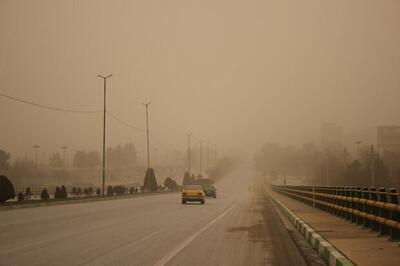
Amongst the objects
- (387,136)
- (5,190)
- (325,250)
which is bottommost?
(325,250)

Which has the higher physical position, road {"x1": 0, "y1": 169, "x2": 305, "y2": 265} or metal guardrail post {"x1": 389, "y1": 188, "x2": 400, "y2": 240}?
metal guardrail post {"x1": 389, "y1": 188, "x2": 400, "y2": 240}

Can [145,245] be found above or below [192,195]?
below

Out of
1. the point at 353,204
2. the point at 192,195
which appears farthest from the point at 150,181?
the point at 353,204

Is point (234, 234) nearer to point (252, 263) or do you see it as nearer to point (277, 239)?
point (277, 239)

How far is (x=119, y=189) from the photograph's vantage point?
261ft

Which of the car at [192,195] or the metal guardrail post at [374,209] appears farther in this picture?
the car at [192,195]

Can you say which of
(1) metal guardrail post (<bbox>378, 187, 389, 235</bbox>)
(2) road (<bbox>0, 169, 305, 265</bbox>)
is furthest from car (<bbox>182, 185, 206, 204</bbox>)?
(1) metal guardrail post (<bbox>378, 187, 389, 235</bbox>)

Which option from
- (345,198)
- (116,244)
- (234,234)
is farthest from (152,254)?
(345,198)

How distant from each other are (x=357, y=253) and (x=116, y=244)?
6.42 metres

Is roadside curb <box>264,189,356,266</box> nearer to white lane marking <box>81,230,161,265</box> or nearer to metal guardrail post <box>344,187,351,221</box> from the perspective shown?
metal guardrail post <box>344,187,351,221</box>

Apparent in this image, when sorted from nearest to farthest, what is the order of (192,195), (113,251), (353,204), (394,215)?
(394,215) < (113,251) < (353,204) < (192,195)

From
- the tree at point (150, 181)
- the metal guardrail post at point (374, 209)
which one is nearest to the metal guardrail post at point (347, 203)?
the metal guardrail post at point (374, 209)

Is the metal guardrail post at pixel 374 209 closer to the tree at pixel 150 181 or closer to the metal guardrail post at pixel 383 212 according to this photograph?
the metal guardrail post at pixel 383 212

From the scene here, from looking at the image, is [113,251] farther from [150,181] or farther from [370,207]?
[150,181]
